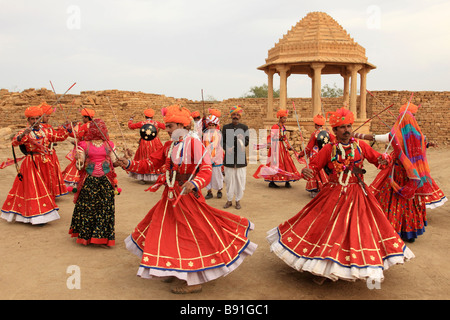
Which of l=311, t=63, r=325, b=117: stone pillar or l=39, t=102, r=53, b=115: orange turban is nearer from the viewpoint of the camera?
l=39, t=102, r=53, b=115: orange turban

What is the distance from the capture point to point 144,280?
4.41m

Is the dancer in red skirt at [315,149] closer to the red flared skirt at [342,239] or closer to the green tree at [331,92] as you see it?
the red flared skirt at [342,239]

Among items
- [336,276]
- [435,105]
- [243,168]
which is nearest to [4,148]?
[243,168]

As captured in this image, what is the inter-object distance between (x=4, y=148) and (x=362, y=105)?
15719 millimetres

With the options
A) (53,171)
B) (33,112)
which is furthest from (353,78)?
(33,112)

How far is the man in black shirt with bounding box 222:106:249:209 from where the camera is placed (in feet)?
26.3

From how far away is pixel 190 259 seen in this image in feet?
12.4

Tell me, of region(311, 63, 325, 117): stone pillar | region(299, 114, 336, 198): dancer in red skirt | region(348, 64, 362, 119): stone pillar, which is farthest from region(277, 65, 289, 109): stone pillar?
region(299, 114, 336, 198): dancer in red skirt

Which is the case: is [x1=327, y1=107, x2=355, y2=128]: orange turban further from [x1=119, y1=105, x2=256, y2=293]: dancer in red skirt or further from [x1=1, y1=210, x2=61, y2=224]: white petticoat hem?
[x1=1, y1=210, x2=61, y2=224]: white petticoat hem

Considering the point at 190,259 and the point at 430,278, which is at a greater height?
the point at 190,259

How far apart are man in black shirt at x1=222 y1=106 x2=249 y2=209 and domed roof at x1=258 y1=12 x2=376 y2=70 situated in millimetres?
9032

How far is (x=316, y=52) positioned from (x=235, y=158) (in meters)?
9.82
